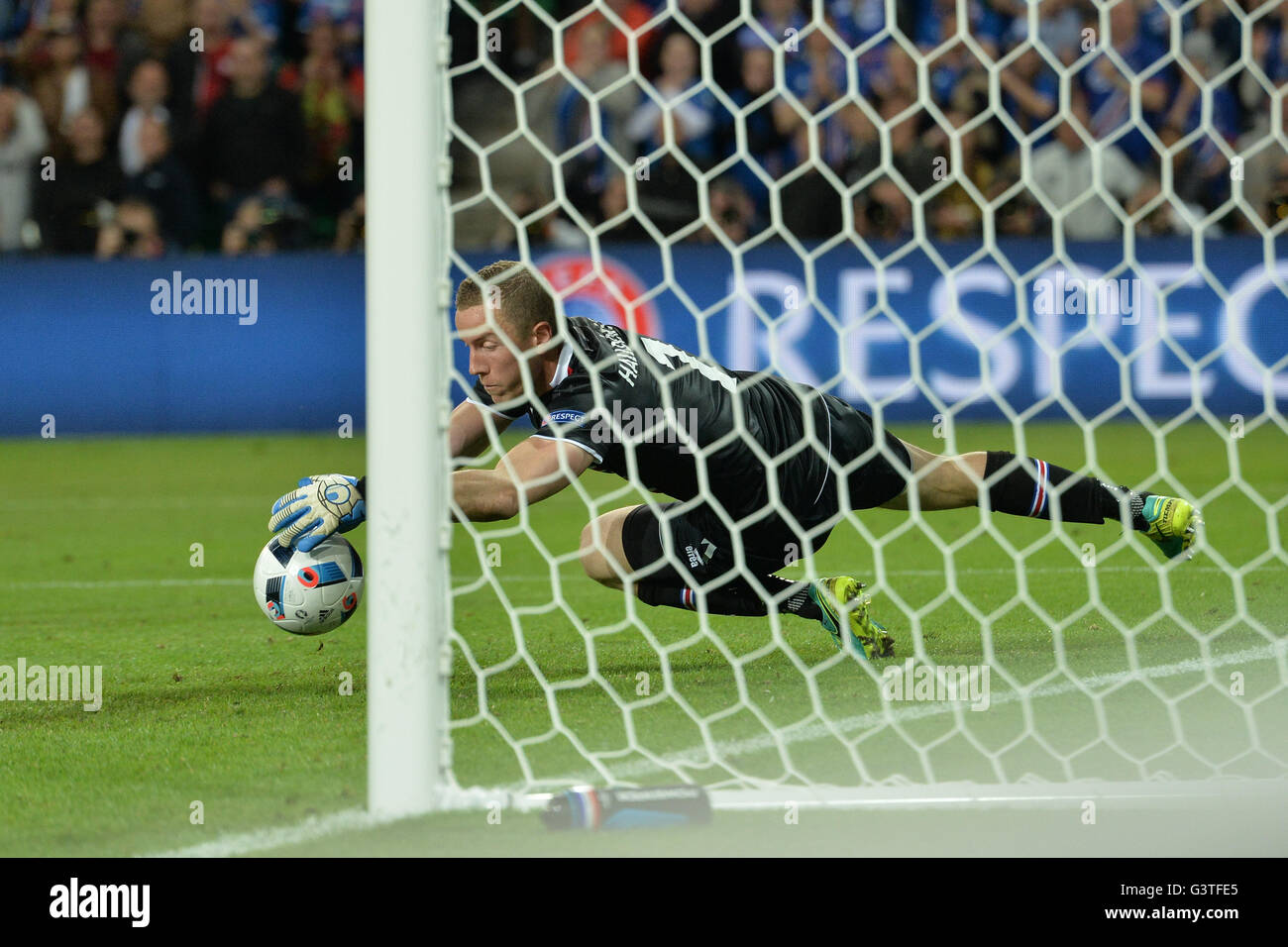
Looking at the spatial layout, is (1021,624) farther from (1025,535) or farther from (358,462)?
(358,462)

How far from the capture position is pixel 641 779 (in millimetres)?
3289

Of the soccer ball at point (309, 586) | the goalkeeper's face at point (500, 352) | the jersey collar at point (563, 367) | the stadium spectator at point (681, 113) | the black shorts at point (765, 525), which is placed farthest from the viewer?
the stadium spectator at point (681, 113)

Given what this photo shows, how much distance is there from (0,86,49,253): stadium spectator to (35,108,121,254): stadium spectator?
0.69ft

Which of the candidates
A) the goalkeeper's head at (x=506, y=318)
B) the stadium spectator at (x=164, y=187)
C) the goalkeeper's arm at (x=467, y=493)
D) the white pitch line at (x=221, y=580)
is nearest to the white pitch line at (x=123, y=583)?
the white pitch line at (x=221, y=580)

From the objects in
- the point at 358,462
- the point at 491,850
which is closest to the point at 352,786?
the point at 491,850

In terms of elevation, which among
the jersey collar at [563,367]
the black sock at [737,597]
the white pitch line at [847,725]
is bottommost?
the white pitch line at [847,725]

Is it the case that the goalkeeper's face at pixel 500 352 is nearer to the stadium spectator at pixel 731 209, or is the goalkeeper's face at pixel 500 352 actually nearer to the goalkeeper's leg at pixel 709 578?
the goalkeeper's leg at pixel 709 578

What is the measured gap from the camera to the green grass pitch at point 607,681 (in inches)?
127

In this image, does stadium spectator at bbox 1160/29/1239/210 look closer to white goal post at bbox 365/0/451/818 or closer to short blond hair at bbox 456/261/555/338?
short blond hair at bbox 456/261/555/338

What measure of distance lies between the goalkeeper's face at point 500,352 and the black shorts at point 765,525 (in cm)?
52

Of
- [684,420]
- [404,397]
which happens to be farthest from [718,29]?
[404,397]

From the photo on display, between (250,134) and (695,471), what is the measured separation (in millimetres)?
7817

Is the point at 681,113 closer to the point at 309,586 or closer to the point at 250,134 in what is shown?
the point at 250,134

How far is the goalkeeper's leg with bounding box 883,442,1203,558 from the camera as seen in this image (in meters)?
4.48
